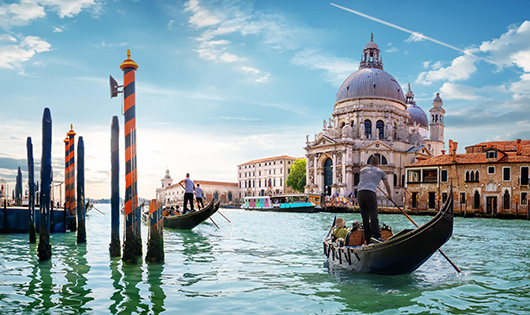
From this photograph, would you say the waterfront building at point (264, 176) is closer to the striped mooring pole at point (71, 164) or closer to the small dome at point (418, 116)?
the small dome at point (418, 116)

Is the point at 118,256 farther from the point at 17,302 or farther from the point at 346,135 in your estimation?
the point at 346,135

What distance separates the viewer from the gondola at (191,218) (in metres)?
14.3

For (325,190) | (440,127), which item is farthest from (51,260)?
(440,127)

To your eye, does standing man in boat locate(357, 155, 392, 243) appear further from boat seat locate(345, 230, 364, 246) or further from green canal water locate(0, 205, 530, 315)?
green canal water locate(0, 205, 530, 315)

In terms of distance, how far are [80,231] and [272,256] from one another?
4.79 metres

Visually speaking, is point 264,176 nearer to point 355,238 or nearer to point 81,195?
point 81,195

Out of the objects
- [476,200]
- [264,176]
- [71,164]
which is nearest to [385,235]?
[71,164]

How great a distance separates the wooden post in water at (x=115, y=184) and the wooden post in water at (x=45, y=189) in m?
1.08

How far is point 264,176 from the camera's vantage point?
7638cm

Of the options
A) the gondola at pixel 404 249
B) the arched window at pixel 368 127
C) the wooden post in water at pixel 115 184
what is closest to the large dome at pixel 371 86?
the arched window at pixel 368 127

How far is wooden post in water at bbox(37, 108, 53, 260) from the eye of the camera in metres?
8.05

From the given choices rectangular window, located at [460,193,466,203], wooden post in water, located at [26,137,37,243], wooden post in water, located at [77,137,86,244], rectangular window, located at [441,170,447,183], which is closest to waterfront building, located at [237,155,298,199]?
rectangular window, located at [441,170,447,183]

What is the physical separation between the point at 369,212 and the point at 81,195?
7636mm

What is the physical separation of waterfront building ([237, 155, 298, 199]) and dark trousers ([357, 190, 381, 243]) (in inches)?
2383
